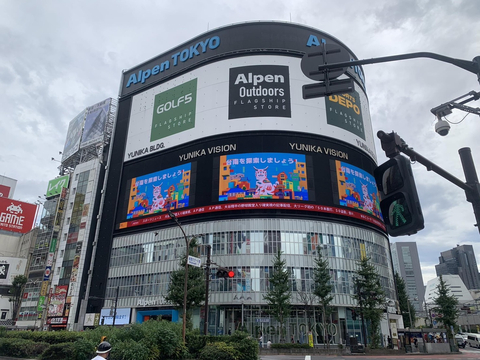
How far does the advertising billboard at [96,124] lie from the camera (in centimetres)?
7394

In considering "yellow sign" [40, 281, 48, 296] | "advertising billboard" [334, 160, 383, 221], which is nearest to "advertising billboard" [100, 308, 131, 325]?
"yellow sign" [40, 281, 48, 296]

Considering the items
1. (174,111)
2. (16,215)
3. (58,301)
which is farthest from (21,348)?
(16,215)

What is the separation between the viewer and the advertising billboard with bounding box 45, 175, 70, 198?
73.8m

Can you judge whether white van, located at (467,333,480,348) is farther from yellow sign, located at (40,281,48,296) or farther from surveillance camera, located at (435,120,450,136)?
yellow sign, located at (40,281,48,296)

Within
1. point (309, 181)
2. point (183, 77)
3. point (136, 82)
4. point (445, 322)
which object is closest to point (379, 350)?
point (445, 322)

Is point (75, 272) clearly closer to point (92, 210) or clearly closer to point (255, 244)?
point (92, 210)

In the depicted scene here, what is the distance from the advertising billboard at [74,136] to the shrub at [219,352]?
2658 inches

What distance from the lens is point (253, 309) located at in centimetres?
4606

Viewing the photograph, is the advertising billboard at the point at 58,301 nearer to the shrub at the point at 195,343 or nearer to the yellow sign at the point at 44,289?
the yellow sign at the point at 44,289

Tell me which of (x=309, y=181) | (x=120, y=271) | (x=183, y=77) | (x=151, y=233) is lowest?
(x=120, y=271)

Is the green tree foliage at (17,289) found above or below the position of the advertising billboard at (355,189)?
below

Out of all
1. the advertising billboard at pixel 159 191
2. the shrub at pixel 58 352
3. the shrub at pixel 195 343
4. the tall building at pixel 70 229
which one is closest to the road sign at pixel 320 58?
the shrub at pixel 58 352

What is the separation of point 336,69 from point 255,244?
43179mm

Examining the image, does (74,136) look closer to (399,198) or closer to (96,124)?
(96,124)
